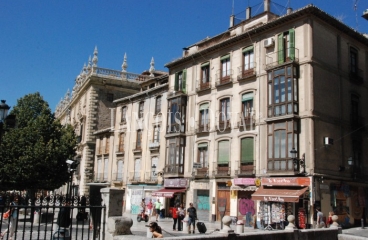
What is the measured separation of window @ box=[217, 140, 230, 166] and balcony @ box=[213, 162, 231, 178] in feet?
0.50

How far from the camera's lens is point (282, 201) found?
75.4 ft

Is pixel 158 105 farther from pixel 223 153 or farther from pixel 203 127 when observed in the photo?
pixel 223 153

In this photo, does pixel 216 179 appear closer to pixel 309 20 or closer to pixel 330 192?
pixel 330 192

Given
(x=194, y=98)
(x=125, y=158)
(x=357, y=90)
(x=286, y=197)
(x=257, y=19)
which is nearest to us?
(x=286, y=197)

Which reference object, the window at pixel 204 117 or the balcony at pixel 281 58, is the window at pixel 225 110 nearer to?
the window at pixel 204 117

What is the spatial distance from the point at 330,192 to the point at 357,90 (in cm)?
772

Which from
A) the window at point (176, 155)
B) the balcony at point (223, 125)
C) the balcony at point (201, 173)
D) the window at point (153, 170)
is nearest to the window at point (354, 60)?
the balcony at point (223, 125)

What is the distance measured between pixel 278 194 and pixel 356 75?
33.3 ft

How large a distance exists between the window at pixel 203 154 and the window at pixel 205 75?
444cm

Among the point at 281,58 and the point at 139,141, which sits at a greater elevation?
the point at 281,58

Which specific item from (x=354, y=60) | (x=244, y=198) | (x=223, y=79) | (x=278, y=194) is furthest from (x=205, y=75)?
(x=278, y=194)

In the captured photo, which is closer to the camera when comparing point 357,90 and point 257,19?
point 357,90

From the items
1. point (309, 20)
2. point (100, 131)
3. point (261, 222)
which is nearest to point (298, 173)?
point (261, 222)

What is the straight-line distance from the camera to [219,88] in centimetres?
2981
